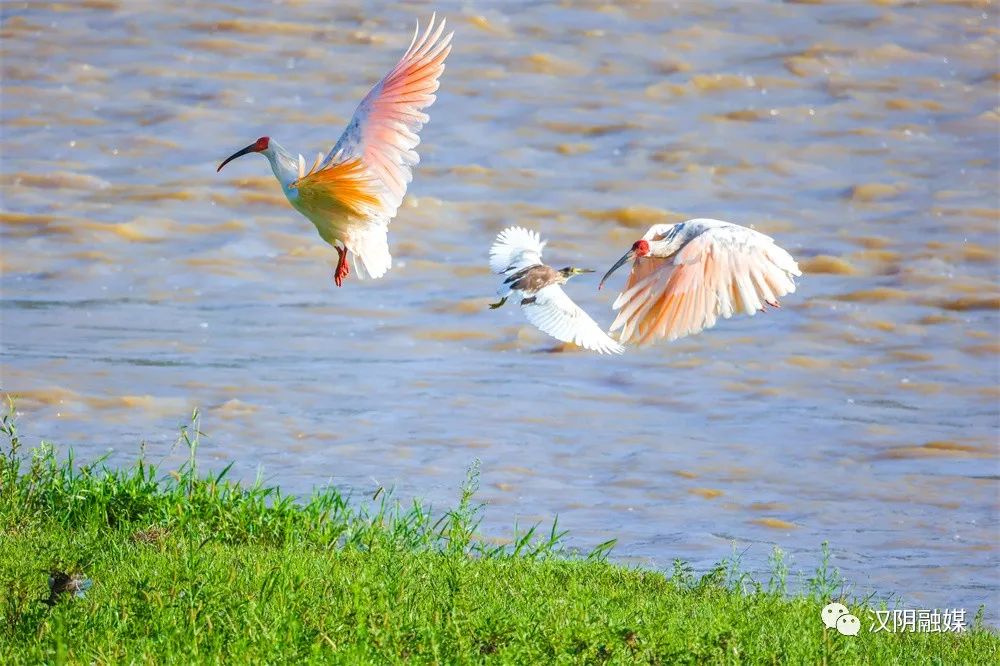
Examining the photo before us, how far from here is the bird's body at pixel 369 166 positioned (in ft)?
22.8

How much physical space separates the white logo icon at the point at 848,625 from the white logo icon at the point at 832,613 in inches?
0.6

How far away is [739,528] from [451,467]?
1647mm

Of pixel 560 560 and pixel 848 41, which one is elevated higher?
pixel 848 41

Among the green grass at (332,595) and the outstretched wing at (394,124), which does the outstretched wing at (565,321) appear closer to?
the green grass at (332,595)

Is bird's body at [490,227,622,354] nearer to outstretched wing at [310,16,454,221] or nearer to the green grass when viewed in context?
the green grass

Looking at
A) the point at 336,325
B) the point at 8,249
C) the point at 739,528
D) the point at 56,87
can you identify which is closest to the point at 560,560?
the point at 739,528

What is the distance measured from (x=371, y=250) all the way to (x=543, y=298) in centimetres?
135

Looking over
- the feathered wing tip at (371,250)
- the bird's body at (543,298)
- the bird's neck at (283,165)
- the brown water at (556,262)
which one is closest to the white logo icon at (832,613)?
the brown water at (556,262)

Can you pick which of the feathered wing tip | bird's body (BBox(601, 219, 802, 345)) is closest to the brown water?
the feathered wing tip

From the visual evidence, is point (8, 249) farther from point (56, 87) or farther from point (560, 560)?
point (560, 560)

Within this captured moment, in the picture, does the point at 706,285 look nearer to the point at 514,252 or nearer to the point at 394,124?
the point at 394,124

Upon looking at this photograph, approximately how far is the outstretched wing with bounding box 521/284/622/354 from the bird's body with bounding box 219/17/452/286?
125 cm

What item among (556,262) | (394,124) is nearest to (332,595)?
(394,124)

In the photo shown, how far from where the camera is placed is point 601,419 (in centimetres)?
1088
